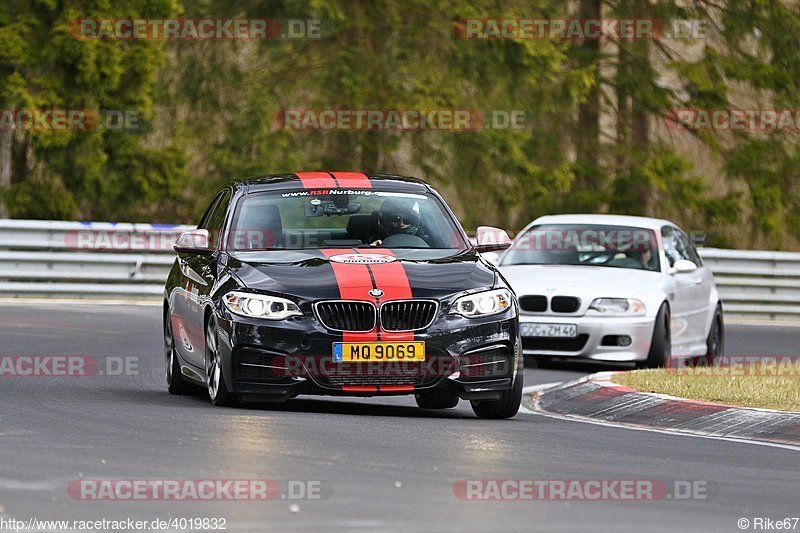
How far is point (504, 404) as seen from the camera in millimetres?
11742

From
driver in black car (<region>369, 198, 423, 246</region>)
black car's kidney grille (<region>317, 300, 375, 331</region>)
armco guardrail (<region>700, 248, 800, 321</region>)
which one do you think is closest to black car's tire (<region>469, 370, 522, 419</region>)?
black car's kidney grille (<region>317, 300, 375, 331</region>)

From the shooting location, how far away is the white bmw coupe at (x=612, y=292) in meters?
17.2

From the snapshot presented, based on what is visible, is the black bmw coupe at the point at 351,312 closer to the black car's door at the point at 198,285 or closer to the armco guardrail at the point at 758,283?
the black car's door at the point at 198,285

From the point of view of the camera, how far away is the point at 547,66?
33469 mm

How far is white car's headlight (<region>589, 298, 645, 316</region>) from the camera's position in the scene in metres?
17.2

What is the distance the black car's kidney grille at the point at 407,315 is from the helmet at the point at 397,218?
1285 millimetres

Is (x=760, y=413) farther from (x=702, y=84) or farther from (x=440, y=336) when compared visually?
(x=702, y=84)

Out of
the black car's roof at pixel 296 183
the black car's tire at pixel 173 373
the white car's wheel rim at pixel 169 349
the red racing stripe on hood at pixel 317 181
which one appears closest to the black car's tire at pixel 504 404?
the black car's roof at pixel 296 183

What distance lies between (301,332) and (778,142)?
25.7 meters

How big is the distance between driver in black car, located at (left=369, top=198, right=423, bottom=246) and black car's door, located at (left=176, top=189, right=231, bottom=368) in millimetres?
1076

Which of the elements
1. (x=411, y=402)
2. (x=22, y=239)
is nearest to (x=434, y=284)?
(x=411, y=402)

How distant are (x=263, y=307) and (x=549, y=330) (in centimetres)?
641

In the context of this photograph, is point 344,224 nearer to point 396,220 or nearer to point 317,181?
point 317,181

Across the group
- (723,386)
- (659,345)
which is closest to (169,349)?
(723,386)
